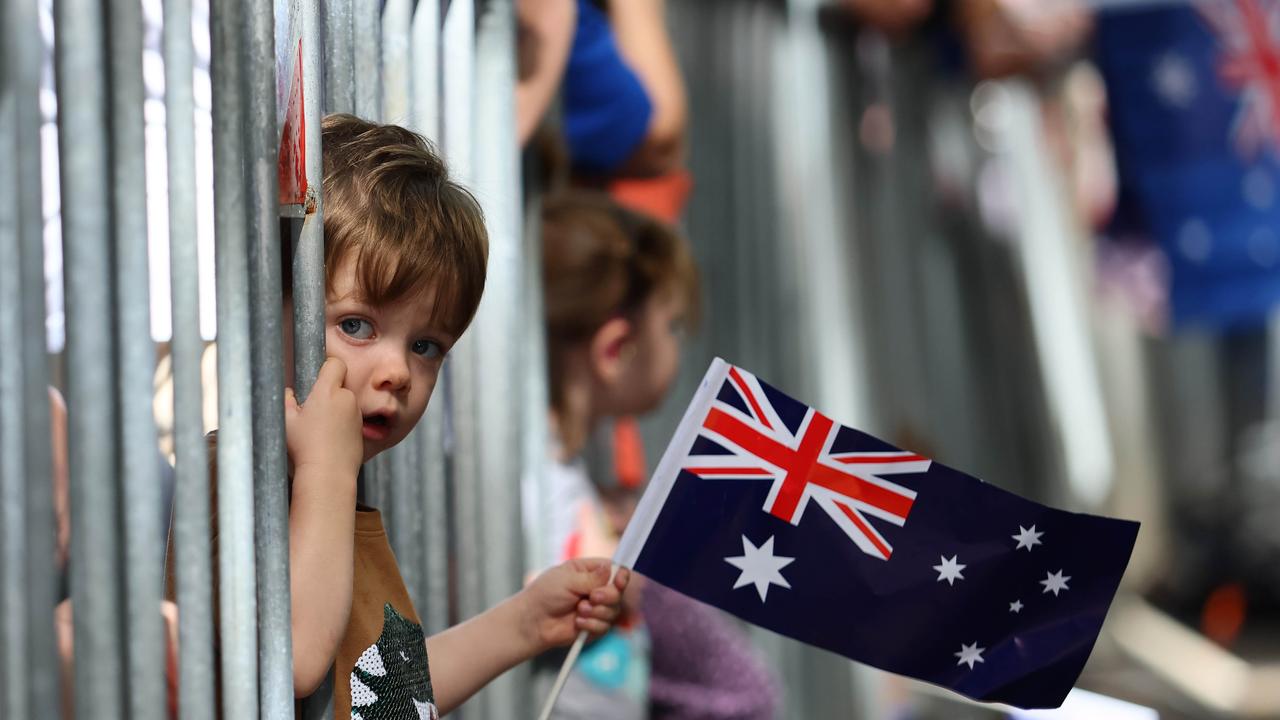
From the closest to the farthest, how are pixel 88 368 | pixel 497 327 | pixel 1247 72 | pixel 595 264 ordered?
1. pixel 88 368
2. pixel 497 327
3. pixel 595 264
4. pixel 1247 72

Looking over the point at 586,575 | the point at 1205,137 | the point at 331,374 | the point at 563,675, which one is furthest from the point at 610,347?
the point at 1205,137

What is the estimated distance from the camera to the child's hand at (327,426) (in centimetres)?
116

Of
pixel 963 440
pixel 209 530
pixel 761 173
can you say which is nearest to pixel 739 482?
pixel 209 530

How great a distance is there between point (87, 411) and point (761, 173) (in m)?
2.92

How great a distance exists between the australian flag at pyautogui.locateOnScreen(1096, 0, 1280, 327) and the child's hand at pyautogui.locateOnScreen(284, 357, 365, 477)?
4.73 m

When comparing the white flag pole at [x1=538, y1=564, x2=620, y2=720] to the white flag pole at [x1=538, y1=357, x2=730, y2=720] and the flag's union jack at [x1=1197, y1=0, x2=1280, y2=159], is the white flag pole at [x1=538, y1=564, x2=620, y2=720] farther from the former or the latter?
the flag's union jack at [x1=1197, y1=0, x2=1280, y2=159]

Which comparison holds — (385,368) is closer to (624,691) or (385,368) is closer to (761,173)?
(624,691)

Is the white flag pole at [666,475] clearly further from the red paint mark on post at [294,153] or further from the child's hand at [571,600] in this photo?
the red paint mark on post at [294,153]

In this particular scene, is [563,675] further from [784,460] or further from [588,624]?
[784,460]

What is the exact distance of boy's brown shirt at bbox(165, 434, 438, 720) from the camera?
1.23 meters

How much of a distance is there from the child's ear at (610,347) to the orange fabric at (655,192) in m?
0.40

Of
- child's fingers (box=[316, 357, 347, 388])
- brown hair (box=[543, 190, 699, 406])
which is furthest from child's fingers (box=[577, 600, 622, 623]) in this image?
brown hair (box=[543, 190, 699, 406])

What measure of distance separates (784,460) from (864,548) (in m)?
0.10

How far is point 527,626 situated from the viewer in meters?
1.47
